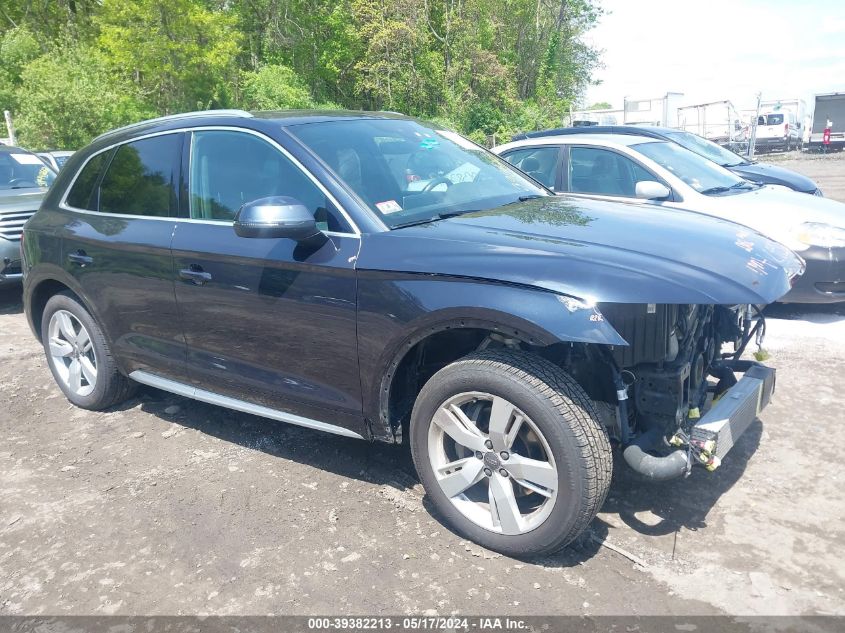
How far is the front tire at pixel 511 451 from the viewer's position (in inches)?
106

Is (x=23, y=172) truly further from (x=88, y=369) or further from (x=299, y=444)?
(x=299, y=444)

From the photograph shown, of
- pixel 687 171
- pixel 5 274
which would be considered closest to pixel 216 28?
pixel 5 274

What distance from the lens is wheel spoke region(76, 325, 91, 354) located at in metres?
4.65

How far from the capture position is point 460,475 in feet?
9.94

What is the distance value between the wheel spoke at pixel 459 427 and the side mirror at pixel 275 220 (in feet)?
3.23

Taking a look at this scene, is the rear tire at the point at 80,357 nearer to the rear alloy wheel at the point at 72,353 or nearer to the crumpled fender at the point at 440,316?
the rear alloy wheel at the point at 72,353

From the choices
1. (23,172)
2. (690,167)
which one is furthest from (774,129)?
(23,172)

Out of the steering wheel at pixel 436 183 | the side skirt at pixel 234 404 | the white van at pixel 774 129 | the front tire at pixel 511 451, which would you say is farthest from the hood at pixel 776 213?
the white van at pixel 774 129

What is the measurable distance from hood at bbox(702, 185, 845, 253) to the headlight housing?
45mm

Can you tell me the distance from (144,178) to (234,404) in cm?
145

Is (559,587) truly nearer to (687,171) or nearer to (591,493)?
(591,493)

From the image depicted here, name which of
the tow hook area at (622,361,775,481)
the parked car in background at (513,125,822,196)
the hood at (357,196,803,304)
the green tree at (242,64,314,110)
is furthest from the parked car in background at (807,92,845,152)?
the tow hook area at (622,361,775,481)

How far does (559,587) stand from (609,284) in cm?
119

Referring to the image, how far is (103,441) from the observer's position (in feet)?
14.2
